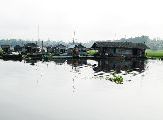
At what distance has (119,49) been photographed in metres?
74.6

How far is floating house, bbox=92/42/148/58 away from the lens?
7375 cm

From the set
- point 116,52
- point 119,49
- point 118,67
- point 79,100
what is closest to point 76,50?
point 116,52

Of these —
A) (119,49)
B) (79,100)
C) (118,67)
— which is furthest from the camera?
(119,49)

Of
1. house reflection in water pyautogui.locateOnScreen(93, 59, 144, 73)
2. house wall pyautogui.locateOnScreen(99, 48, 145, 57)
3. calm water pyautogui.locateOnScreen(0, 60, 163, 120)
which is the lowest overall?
calm water pyautogui.locateOnScreen(0, 60, 163, 120)

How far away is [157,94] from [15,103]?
44.1 feet

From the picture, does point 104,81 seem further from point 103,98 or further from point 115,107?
point 115,107

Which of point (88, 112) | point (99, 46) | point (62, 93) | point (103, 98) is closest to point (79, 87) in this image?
point (62, 93)

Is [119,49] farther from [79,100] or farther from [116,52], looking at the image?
[79,100]

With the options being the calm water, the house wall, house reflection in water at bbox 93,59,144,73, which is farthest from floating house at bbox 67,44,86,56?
the calm water

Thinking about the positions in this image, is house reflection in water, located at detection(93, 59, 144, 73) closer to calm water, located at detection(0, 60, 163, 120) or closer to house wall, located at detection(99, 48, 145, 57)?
calm water, located at detection(0, 60, 163, 120)

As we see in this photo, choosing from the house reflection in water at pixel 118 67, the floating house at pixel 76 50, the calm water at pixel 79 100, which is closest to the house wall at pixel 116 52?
the floating house at pixel 76 50

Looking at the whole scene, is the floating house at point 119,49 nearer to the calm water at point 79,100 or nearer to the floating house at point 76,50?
the floating house at point 76,50

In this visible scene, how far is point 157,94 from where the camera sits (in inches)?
1102

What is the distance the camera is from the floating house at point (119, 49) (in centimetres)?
7375
